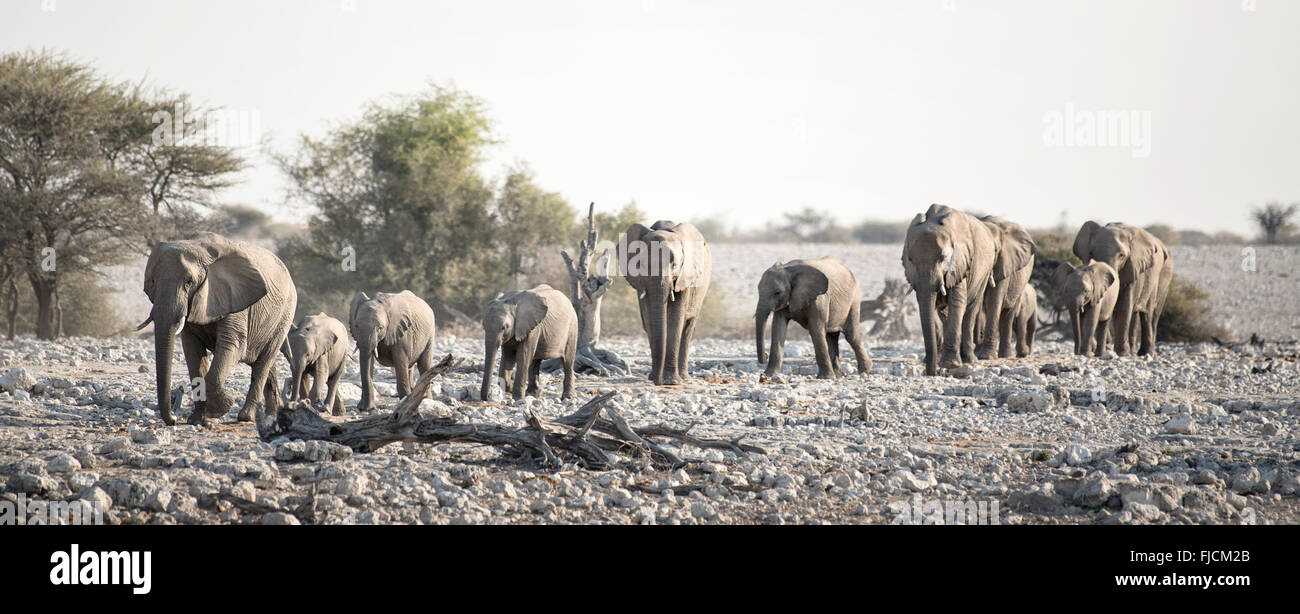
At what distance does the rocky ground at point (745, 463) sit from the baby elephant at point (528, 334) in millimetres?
378

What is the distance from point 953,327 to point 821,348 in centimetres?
280

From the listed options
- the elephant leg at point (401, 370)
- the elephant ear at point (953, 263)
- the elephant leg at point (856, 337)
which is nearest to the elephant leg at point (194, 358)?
the elephant leg at point (401, 370)

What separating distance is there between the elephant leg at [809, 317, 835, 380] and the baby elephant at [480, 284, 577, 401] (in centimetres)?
411

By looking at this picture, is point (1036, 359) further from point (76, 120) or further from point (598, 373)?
point (76, 120)

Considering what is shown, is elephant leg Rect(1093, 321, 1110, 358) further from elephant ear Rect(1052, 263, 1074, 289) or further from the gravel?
the gravel

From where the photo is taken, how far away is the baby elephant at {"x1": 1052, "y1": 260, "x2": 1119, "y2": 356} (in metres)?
20.3

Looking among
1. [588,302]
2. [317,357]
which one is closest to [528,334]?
[317,357]

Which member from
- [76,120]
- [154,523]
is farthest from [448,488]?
[76,120]

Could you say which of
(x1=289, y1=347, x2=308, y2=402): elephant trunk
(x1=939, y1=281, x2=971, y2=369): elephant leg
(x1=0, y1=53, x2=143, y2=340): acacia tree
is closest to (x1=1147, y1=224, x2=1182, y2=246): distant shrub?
(x1=939, y1=281, x2=971, y2=369): elephant leg

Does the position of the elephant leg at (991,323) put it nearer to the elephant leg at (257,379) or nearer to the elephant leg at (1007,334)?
the elephant leg at (1007,334)

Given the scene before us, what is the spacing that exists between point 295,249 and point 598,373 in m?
16.8

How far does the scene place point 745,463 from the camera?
28.5 feet

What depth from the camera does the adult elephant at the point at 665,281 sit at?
47.1ft

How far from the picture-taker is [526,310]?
12.3 meters
